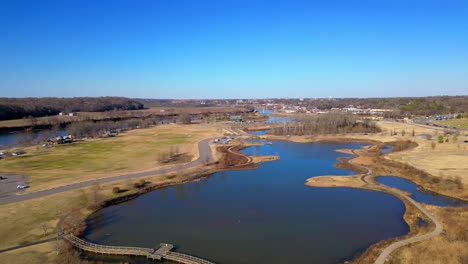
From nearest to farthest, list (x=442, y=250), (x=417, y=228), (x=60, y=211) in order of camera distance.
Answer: (x=442, y=250)
(x=417, y=228)
(x=60, y=211)

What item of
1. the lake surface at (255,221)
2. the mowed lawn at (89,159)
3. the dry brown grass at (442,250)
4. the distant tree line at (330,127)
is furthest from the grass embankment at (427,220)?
the distant tree line at (330,127)

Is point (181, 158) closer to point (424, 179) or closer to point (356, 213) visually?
point (356, 213)

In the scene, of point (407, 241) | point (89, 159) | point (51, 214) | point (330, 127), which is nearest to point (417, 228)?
point (407, 241)

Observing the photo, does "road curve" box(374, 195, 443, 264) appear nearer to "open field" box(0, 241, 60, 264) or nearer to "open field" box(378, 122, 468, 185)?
"open field" box(378, 122, 468, 185)

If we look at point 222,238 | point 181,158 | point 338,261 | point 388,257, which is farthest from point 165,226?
point 181,158

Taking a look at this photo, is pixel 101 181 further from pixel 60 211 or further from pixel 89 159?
pixel 89 159
